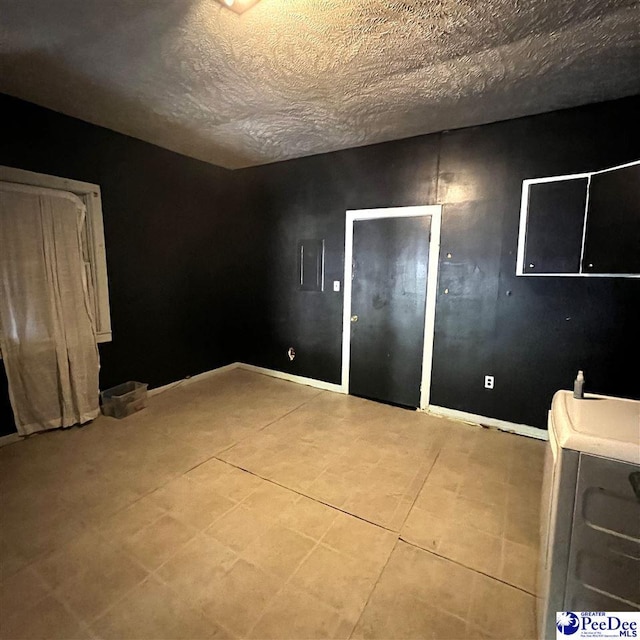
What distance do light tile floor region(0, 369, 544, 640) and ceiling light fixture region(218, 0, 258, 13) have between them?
8.50 feet

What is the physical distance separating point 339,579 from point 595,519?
1075 mm

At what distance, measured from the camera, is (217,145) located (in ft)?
11.1

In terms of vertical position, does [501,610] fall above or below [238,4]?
below

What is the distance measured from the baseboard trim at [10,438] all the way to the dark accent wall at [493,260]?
2.78 metres

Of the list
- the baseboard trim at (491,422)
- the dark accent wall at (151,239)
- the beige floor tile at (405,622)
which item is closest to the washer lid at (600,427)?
the beige floor tile at (405,622)

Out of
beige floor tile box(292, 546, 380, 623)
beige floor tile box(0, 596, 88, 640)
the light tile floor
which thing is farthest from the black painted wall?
beige floor tile box(292, 546, 380, 623)

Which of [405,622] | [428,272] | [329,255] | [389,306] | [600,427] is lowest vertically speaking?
[405,622]

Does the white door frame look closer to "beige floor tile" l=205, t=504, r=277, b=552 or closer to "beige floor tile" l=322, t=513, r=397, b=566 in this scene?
"beige floor tile" l=322, t=513, r=397, b=566

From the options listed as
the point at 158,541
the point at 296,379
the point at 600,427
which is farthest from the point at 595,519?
→ the point at 296,379

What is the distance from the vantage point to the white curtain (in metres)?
2.51

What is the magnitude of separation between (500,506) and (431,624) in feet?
3.04

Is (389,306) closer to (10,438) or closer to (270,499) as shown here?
(270,499)

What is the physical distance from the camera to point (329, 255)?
372 cm

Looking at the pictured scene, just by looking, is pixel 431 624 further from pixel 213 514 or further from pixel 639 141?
pixel 639 141
